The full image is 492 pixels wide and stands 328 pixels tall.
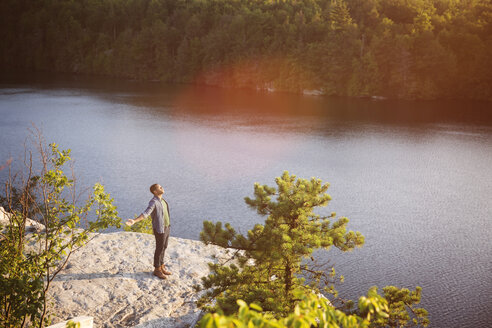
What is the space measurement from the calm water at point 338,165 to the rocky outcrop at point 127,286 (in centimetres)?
464

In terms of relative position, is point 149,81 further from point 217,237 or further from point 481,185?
point 217,237

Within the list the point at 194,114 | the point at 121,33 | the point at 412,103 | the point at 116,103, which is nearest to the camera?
the point at 194,114

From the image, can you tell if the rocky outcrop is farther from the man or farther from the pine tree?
the pine tree

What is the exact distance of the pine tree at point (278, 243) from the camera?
20.2 ft

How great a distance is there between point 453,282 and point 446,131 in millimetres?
28013

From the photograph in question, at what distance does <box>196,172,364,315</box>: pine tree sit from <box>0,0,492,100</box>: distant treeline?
6177 cm

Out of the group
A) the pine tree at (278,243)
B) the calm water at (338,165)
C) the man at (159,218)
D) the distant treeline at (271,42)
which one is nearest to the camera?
the pine tree at (278,243)

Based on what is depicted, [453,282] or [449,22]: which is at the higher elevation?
[449,22]

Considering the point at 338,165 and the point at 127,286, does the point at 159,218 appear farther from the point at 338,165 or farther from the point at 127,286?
the point at 338,165

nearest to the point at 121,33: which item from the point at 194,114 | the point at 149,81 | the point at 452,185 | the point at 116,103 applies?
the point at 149,81

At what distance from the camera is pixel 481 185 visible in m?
23.1

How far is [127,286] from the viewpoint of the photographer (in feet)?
28.9

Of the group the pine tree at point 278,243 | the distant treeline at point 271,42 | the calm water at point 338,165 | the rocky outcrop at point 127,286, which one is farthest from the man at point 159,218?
the distant treeline at point 271,42

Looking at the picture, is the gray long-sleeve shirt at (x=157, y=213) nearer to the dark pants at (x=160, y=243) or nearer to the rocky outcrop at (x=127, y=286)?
the dark pants at (x=160, y=243)
